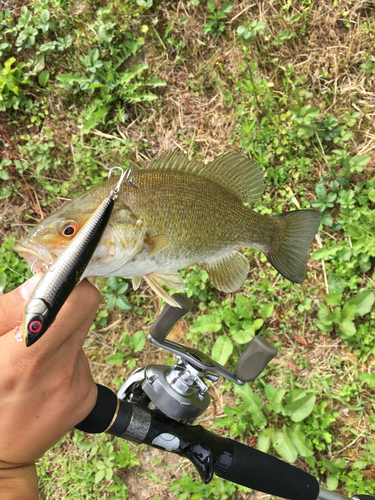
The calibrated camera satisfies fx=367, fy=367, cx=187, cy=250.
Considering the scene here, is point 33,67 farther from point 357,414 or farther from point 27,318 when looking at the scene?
point 357,414

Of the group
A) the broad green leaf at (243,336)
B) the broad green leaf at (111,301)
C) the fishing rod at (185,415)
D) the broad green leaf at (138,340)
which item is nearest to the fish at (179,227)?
the fishing rod at (185,415)

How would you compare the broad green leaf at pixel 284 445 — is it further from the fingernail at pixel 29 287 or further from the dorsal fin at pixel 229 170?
the fingernail at pixel 29 287

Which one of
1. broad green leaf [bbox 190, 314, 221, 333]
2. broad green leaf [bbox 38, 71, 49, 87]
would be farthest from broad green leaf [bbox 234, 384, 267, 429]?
broad green leaf [bbox 38, 71, 49, 87]

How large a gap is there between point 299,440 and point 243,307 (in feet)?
3.28

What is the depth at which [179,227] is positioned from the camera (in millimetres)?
1598

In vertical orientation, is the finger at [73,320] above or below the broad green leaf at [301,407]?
above

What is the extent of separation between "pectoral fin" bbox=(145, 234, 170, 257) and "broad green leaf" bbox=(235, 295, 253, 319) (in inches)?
58.5

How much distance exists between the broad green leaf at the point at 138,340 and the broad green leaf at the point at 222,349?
25.9 inches

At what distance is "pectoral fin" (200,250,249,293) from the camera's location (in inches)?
76.0

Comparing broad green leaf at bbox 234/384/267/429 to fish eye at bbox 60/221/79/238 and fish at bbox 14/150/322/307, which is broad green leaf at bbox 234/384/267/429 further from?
fish eye at bbox 60/221/79/238

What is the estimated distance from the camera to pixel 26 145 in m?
3.58

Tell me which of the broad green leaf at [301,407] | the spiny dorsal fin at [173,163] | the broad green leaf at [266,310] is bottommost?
the broad green leaf at [301,407]

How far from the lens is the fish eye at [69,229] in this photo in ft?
4.40

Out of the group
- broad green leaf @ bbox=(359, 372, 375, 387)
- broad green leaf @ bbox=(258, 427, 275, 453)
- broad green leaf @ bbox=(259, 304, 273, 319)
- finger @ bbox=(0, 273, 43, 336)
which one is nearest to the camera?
finger @ bbox=(0, 273, 43, 336)
